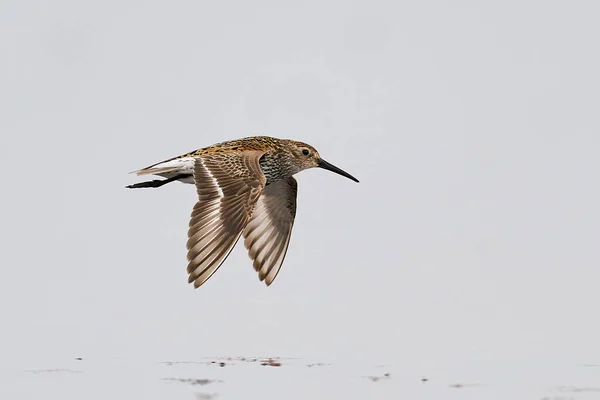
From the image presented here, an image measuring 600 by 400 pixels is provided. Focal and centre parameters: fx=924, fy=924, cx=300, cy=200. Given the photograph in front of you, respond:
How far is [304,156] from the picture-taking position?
1428 centimetres

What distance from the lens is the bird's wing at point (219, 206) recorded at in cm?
1065

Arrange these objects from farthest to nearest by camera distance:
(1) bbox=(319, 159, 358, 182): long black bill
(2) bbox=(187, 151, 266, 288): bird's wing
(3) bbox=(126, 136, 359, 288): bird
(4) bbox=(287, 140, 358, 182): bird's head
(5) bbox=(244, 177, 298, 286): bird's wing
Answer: (1) bbox=(319, 159, 358, 182): long black bill < (4) bbox=(287, 140, 358, 182): bird's head < (5) bbox=(244, 177, 298, 286): bird's wing < (3) bbox=(126, 136, 359, 288): bird < (2) bbox=(187, 151, 266, 288): bird's wing

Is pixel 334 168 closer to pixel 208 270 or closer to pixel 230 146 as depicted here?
pixel 230 146

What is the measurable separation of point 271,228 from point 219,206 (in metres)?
2.73

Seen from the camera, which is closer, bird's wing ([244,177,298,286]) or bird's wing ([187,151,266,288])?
bird's wing ([187,151,266,288])

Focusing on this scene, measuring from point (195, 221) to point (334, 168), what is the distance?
443 centimetres

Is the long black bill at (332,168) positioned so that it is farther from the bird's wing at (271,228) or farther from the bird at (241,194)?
the bird's wing at (271,228)

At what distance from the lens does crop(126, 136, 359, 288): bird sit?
35.5 ft

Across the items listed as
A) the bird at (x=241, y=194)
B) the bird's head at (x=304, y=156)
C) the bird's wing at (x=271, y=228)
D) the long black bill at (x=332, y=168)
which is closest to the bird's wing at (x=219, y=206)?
the bird at (x=241, y=194)

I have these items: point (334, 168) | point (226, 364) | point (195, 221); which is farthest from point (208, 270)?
point (334, 168)

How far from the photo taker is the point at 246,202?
11484 mm

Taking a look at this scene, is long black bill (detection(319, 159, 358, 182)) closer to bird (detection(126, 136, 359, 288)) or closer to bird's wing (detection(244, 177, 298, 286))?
Answer: bird (detection(126, 136, 359, 288))

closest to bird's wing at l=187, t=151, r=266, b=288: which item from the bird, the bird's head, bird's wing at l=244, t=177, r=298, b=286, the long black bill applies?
the bird

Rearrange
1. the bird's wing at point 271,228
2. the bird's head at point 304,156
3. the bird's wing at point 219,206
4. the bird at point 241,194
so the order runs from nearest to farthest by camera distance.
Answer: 1. the bird's wing at point 219,206
2. the bird at point 241,194
3. the bird's wing at point 271,228
4. the bird's head at point 304,156
